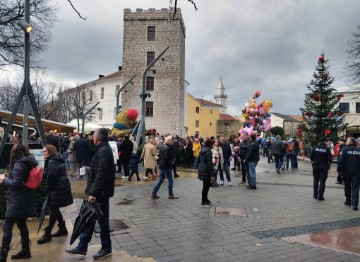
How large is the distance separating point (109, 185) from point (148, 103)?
44.4m

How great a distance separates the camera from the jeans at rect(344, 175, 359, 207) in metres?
9.18

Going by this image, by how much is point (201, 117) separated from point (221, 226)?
7386 cm

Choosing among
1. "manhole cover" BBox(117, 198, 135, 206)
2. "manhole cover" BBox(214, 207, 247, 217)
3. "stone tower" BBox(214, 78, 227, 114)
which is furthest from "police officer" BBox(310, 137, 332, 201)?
"stone tower" BBox(214, 78, 227, 114)

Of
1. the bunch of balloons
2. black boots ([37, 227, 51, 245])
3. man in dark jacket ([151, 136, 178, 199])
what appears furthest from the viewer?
the bunch of balloons

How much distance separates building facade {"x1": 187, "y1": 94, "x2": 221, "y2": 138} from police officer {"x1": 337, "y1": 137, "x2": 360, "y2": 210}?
2543 inches

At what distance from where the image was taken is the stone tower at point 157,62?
48375mm

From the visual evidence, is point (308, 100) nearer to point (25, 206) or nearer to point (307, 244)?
point (307, 244)

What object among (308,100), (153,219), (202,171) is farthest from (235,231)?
(308,100)

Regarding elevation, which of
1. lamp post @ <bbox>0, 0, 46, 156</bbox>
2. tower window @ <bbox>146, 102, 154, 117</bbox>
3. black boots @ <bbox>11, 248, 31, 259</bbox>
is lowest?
black boots @ <bbox>11, 248, 31, 259</bbox>

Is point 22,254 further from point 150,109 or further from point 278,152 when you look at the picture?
point 150,109

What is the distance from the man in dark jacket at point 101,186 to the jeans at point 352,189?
270 inches

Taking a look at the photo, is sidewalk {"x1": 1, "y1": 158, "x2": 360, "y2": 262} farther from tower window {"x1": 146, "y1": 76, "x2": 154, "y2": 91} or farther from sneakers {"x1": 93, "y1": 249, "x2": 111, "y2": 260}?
tower window {"x1": 146, "y1": 76, "x2": 154, "y2": 91}

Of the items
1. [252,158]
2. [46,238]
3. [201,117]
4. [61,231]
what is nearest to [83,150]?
[252,158]

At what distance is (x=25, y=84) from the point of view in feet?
27.5
